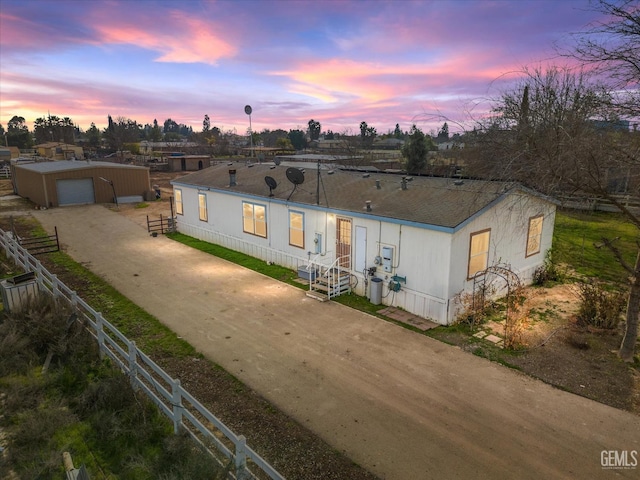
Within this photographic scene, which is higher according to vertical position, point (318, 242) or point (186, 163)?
point (186, 163)

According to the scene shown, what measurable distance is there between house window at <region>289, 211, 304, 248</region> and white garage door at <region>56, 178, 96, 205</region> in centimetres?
2535

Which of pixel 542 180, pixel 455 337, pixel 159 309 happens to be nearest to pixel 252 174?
pixel 159 309

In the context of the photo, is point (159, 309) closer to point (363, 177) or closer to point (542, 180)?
point (363, 177)

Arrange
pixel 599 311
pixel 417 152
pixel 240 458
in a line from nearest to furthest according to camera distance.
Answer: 1. pixel 240 458
2. pixel 599 311
3. pixel 417 152

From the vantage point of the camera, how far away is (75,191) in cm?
3381

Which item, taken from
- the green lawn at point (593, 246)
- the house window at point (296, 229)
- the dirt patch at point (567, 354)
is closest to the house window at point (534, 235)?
the green lawn at point (593, 246)

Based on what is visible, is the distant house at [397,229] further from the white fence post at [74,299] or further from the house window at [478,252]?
the white fence post at [74,299]

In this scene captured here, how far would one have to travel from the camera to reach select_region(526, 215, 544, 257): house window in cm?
1498

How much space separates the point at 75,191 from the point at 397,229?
3115cm

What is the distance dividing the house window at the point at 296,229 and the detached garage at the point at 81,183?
24.0m

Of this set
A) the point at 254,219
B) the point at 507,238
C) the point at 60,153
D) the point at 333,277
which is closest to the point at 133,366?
the point at 333,277

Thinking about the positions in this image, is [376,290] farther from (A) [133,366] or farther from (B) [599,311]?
(A) [133,366]

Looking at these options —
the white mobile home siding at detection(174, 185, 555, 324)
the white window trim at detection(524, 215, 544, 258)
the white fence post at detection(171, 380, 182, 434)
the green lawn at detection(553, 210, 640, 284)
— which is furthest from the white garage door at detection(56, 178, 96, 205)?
the green lawn at detection(553, 210, 640, 284)

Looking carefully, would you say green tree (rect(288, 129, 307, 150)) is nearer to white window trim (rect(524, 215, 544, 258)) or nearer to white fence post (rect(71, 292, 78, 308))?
white window trim (rect(524, 215, 544, 258))
